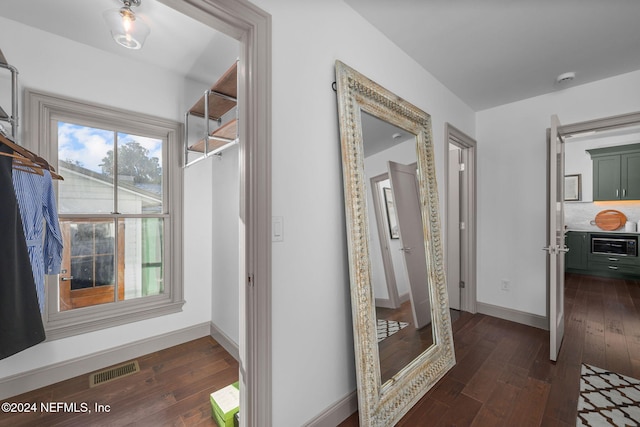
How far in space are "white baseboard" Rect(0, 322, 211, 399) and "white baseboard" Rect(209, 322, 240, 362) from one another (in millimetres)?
97

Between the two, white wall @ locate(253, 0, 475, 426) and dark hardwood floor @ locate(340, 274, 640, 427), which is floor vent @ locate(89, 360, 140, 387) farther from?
dark hardwood floor @ locate(340, 274, 640, 427)

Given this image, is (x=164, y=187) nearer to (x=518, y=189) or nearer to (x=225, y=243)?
(x=225, y=243)

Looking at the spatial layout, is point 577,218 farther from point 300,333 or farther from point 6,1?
point 6,1

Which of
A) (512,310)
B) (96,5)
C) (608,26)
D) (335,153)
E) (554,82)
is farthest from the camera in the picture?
(512,310)

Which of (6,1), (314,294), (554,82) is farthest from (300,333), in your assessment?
(554,82)

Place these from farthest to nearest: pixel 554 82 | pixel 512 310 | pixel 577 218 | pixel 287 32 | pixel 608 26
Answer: pixel 577 218 → pixel 512 310 → pixel 554 82 → pixel 608 26 → pixel 287 32

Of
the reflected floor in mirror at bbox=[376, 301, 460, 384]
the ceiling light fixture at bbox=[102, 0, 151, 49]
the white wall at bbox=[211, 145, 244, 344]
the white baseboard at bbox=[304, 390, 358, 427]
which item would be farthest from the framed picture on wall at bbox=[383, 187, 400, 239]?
the ceiling light fixture at bbox=[102, 0, 151, 49]

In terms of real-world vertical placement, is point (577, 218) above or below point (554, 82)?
below

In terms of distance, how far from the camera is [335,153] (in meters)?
1.66

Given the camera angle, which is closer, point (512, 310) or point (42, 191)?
point (42, 191)

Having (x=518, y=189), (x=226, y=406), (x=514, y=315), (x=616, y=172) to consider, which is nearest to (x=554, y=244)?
(x=518, y=189)

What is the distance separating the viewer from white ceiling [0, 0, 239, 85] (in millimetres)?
1760

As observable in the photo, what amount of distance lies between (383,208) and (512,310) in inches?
99.8

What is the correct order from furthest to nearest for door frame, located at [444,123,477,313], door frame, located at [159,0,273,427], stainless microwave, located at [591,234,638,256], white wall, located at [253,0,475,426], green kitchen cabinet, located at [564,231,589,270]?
1. green kitchen cabinet, located at [564,231,589,270]
2. stainless microwave, located at [591,234,638,256]
3. door frame, located at [444,123,477,313]
4. white wall, located at [253,0,475,426]
5. door frame, located at [159,0,273,427]
